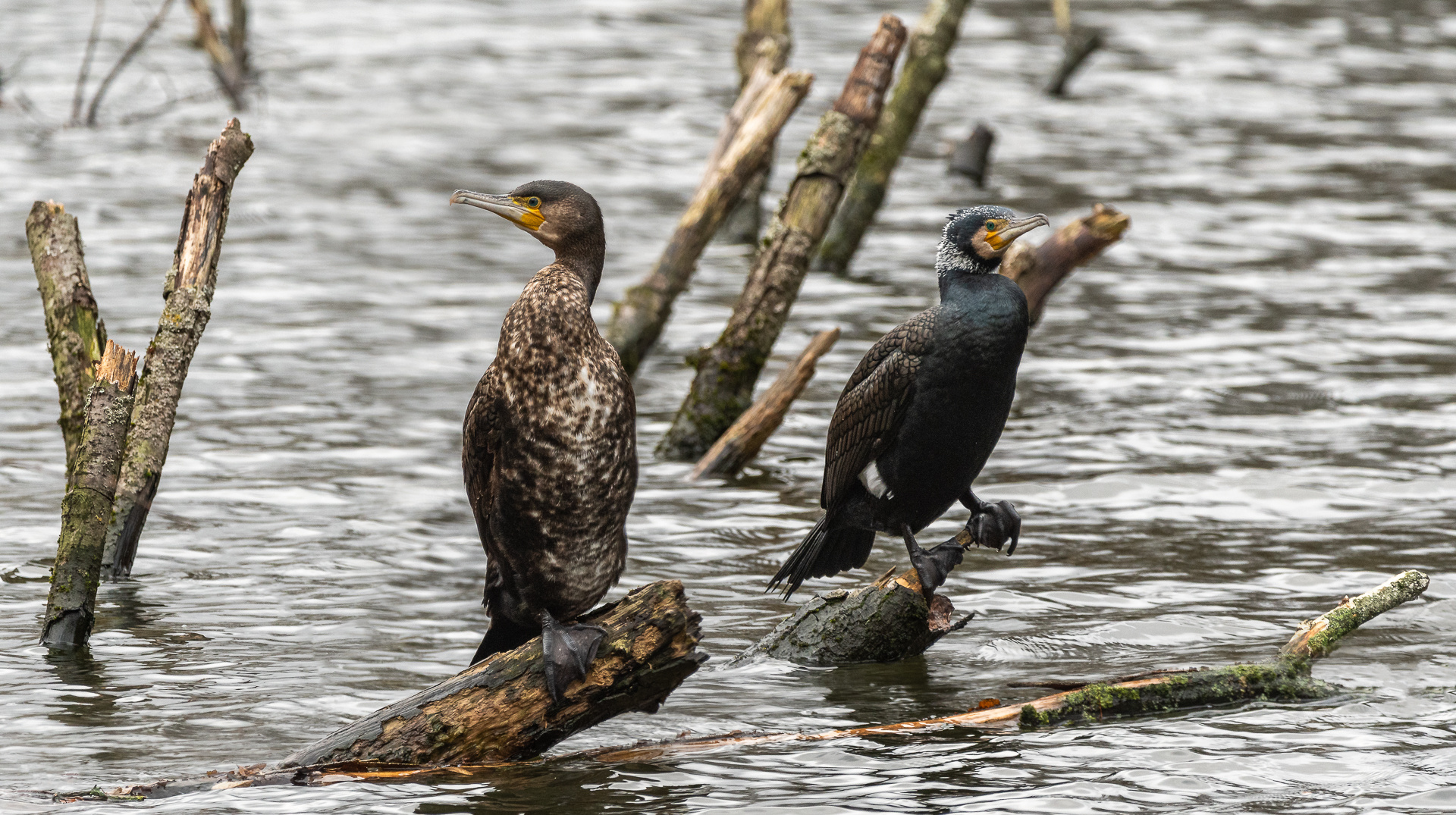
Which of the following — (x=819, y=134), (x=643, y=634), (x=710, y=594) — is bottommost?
(x=710, y=594)

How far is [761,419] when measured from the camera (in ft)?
29.5

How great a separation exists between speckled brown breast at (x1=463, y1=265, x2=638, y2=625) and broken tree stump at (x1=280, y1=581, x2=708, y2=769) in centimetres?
20

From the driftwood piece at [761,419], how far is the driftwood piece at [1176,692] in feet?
10.3

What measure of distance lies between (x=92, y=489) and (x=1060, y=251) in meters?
5.40

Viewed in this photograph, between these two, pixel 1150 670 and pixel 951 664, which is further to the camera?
pixel 951 664

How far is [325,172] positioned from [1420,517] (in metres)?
10.9

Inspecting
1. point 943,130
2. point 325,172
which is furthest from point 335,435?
point 943,130

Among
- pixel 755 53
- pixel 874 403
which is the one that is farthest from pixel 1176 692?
pixel 755 53

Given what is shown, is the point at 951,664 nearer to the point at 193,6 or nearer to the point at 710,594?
the point at 710,594

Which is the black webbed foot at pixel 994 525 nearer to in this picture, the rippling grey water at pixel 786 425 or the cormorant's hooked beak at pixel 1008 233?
the rippling grey water at pixel 786 425

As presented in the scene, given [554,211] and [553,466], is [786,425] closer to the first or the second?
[554,211]

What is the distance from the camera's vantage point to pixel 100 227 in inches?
552

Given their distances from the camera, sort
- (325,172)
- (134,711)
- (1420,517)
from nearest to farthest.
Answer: (134,711)
(1420,517)
(325,172)

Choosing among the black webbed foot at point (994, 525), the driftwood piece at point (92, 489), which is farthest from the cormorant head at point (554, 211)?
the black webbed foot at point (994, 525)
